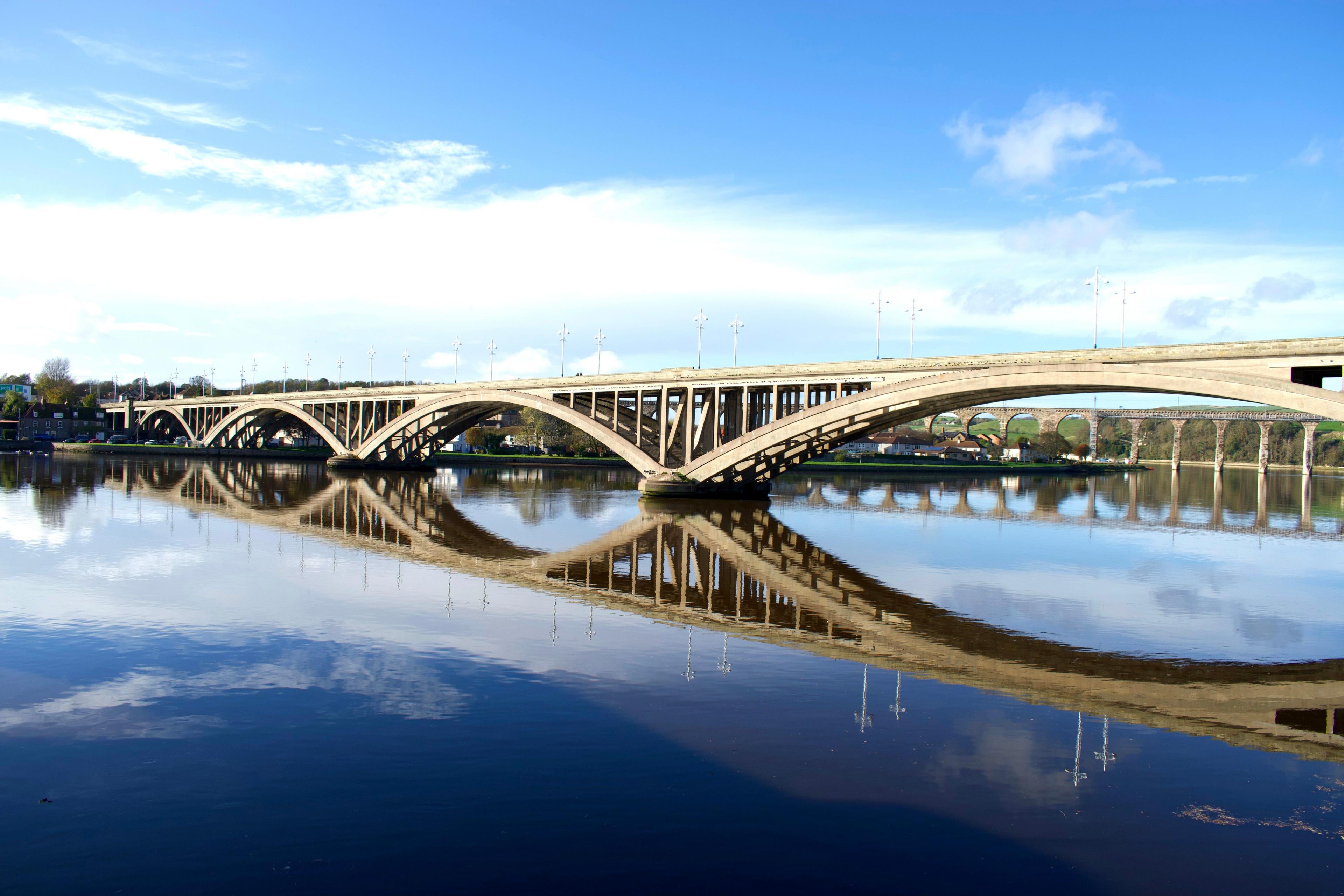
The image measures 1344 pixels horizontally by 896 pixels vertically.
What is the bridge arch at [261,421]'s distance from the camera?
8325 centimetres

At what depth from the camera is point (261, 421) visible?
103 meters

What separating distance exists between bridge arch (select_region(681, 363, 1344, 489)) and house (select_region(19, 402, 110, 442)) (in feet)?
402

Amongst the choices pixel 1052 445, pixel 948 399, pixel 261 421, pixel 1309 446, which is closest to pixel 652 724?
pixel 948 399

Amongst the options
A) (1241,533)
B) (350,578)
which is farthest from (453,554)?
(1241,533)

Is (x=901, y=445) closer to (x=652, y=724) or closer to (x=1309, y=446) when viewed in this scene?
(x=1309, y=446)

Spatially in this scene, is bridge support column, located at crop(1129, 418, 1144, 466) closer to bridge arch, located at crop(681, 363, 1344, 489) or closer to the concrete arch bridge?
the concrete arch bridge

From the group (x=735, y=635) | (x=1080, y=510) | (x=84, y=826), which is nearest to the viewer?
(x=84, y=826)

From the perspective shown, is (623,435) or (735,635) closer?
(735,635)

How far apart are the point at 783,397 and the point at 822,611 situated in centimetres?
2816

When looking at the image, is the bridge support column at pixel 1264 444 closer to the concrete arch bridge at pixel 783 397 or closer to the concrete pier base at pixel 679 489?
the concrete arch bridge at pixel 783 397

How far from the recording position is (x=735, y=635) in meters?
15.9

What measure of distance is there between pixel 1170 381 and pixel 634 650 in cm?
2383

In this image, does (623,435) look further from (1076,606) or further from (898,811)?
(898,811)

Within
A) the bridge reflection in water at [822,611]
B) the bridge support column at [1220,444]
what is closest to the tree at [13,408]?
the bridge reflection in water at [822,611]
